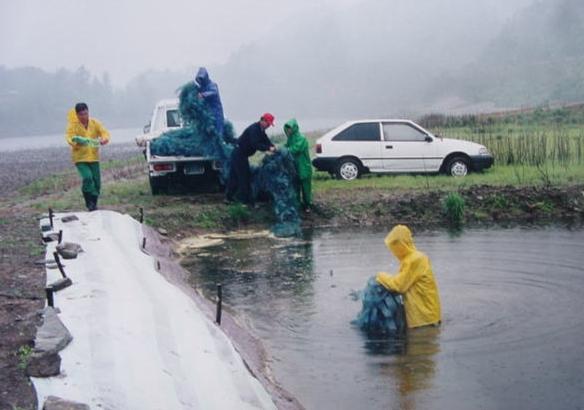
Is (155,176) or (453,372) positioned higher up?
(155,176)

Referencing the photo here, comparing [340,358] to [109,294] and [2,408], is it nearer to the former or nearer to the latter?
[109,294]

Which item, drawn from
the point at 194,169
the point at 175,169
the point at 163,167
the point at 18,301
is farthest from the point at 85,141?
the point at 18,301

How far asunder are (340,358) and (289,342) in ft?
2.43

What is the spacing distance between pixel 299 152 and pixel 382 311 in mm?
7106

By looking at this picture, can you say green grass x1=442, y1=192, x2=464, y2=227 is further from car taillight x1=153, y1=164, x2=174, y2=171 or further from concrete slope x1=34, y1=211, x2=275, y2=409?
concrete slope x1=34, y1=211, x2=275, y2=409

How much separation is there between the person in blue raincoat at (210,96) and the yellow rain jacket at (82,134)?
3.45 metres

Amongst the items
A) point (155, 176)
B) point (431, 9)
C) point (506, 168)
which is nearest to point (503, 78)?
point (431, 9)

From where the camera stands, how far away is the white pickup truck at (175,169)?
53.5 ft

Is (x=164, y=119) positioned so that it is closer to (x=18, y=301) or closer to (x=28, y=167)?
(x=18, y=301)

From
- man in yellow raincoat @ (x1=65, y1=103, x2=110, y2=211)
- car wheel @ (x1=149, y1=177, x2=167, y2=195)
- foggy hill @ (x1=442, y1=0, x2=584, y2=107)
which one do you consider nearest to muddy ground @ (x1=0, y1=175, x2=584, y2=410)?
car wheel @ (x1=149, y1=177, x2=167, y2=195)

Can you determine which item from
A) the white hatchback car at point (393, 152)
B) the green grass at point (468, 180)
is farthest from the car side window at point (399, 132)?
the green grass at point (468, 180)

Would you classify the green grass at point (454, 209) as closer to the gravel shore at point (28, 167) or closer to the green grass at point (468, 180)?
the green grass at point (468, 180)

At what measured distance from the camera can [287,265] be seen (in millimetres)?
11781

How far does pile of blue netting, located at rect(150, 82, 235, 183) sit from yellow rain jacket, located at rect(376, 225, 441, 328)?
26.2ft
